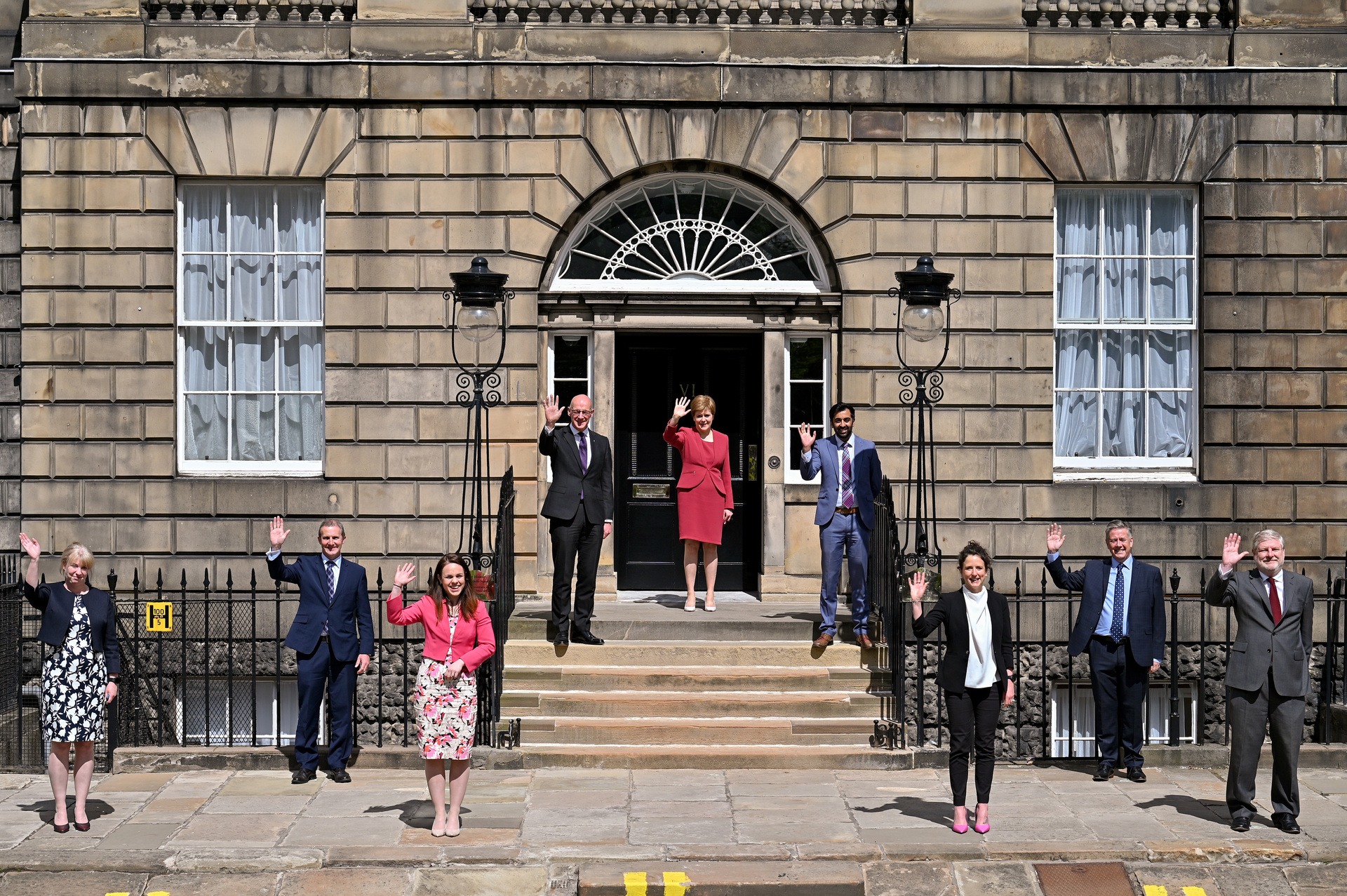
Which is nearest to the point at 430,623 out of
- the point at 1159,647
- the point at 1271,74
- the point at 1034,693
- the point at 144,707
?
the point at 1159,647

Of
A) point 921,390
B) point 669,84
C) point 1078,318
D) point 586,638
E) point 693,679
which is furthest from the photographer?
point 1078,318

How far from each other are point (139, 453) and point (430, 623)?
20.8ft

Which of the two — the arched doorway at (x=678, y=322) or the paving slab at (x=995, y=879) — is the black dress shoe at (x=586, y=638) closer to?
the arched doorway at (x=678, y=322)

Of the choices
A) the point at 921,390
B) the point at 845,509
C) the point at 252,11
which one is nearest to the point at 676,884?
the point at 845,509

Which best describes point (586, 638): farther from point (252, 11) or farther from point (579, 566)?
point (252, 11)

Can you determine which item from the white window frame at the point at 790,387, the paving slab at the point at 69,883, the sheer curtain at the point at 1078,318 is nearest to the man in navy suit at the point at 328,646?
the paving slab at the point at 69,883

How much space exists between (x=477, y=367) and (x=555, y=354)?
1.61 m

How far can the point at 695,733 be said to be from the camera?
1162 centimetres

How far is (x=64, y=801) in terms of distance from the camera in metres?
9.70

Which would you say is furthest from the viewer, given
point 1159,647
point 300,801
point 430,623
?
point 1159,647

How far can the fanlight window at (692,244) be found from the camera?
1506 cm

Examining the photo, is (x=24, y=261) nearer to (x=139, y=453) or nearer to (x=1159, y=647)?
(x=139, y=453)

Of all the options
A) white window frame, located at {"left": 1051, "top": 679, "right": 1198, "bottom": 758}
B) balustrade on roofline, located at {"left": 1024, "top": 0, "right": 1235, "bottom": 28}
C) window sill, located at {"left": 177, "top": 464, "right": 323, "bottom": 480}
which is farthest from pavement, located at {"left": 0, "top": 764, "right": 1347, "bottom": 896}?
balustrade on roofline, located at {"left": 1024, "top": 0, "right": 1235, "bottom": 28}

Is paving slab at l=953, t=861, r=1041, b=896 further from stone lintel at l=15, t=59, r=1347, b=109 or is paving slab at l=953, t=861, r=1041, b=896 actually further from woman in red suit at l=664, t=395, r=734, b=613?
stone lintel at l=15, t=59, r=1347, b=109
